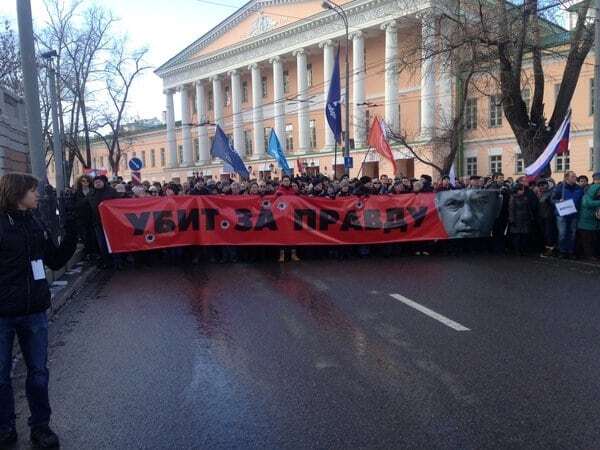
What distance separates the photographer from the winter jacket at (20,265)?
3.95m

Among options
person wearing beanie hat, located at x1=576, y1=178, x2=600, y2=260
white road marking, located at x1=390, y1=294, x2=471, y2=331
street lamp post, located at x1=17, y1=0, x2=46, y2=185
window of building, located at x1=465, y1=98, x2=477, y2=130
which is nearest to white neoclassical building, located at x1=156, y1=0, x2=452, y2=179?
window of building, located at x1=465, y1=98, x2=477, y2=130

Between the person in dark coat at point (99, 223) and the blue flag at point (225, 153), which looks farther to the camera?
the blue flag at point (225, 153)

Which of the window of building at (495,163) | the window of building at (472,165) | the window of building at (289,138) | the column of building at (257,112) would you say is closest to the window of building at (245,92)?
the column of building at (257,112)

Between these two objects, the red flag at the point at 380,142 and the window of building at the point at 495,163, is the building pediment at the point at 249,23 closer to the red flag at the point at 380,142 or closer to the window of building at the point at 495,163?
the window of building at the point at 495,163

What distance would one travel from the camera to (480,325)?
6.83 m

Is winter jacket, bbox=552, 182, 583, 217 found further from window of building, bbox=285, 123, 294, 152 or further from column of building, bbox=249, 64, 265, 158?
column of building, bbox=249, 64, 265, 158

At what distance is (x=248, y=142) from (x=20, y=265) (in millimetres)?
62762

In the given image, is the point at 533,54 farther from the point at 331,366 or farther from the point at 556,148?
the point at 331,366

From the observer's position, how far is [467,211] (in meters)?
13.4

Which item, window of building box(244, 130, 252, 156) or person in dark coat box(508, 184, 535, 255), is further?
window of building box(244, 130, 252, 156)

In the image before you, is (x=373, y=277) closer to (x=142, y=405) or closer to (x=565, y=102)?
(x=142, y=405)

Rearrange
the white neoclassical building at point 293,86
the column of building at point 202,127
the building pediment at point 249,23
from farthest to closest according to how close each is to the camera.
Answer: the column of building at point 202,127
the building pediment at point 249,23
the white neoclassical building at point 293,86

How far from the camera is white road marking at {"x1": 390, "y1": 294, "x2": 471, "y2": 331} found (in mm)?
6781

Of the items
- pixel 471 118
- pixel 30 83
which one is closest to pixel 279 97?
pixel 471 118
